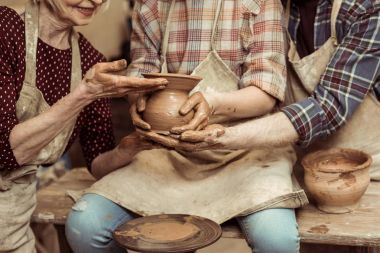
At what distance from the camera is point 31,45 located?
102 inches

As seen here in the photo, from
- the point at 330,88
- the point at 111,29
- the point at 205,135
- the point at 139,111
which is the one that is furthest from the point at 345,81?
the point at 111,29

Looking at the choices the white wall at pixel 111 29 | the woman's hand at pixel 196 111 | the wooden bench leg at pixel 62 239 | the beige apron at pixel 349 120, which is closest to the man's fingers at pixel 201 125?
the woman's hand at pixel 196 111

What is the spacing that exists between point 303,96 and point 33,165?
1331 millimetres

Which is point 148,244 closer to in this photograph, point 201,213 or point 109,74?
point 201,213

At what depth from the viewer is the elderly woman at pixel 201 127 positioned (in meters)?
2.51

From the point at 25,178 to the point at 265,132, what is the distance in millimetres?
1077

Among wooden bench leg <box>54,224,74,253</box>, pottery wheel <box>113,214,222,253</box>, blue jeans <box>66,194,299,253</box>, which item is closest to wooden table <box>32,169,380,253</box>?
wooden bench leg <box>54,224,74,253</box>

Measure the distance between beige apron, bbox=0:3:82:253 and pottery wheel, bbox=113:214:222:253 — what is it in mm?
571

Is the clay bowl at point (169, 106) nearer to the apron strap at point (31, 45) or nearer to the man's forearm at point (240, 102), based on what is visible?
the man's forearm at point (240, 102)

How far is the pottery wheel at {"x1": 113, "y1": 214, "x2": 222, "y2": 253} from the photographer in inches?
85.8

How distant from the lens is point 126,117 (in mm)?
6582

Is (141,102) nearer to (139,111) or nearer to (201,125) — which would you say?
(139,111)

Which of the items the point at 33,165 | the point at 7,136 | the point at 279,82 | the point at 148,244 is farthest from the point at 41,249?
the point at 279,82

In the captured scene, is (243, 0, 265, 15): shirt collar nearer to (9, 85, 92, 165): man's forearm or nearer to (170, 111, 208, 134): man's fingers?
(170, 111, 208, 134): man's fingers
